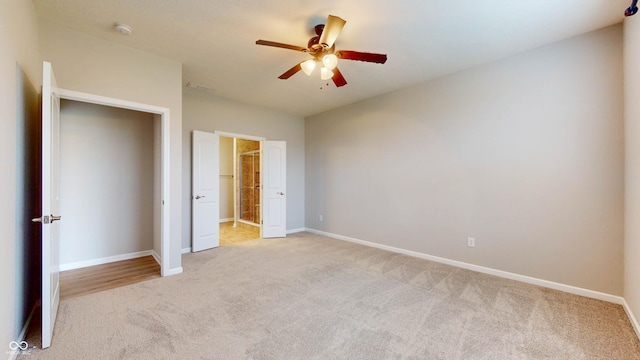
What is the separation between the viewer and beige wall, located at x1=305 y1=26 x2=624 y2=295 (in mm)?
2648

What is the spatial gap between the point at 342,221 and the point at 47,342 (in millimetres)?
4244

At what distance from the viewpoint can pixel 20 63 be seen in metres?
1.90

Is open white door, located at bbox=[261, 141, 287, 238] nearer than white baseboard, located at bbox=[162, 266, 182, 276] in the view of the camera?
No

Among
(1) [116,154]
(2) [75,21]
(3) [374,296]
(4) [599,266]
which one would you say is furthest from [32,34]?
(4) [599,266]

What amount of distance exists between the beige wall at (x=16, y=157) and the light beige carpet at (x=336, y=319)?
402mm

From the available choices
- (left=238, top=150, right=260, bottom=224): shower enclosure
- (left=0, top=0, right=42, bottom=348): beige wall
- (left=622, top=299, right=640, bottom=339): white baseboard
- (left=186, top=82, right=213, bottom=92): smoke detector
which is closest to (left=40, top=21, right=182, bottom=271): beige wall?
(left=0, top=0, right=42, bottom=348): beige wall

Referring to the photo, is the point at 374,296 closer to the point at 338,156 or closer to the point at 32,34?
the point at 338,156

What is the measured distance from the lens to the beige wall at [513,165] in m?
2.65

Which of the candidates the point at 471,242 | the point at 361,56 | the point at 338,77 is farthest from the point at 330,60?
the point at 471,242

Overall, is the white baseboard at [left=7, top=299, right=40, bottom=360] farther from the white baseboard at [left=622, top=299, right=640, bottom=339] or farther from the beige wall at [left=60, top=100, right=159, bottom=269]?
the white baseboard at [left=622, top=299, right=640, bottom=339]

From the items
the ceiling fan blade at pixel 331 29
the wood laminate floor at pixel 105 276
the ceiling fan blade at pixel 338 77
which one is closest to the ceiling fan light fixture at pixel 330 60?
the ceiling fan blade at pixel 331 29

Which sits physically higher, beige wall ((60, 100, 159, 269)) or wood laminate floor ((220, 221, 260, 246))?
beige wall ((60, 100, 159, 269))

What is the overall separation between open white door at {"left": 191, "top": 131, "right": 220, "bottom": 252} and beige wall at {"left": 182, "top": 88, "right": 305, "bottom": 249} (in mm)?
125

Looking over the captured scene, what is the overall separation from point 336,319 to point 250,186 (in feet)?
17.4
